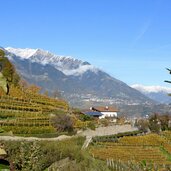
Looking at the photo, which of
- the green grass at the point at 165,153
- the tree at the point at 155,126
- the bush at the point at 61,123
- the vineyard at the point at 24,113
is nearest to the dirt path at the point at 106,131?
the bush at the point at 61,123

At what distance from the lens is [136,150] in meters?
49.1

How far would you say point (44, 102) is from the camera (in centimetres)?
5734

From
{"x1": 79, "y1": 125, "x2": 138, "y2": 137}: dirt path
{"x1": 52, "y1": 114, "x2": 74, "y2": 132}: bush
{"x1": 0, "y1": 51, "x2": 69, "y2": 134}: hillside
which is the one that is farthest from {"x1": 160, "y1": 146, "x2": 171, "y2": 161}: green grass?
{"x1": 0, "y1": 51, "x2": 69, "y2": 134}: hillside

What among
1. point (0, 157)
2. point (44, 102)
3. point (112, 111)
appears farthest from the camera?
point (112, 111)

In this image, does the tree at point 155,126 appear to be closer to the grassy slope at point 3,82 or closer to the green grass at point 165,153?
the green grass at point 165,153

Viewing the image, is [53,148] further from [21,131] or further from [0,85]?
[0,85]

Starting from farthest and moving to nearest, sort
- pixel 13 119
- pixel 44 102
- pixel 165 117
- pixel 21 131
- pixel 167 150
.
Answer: pixel 165 117, pixel 44 102, pixel 167 150, pixel 13 119, pixel 21 131

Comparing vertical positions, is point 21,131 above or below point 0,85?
below

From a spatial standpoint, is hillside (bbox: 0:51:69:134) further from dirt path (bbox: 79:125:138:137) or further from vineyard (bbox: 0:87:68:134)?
dirt path (bbox: 79:125:138:137)

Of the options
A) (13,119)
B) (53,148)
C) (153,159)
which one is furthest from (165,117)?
(53,148)

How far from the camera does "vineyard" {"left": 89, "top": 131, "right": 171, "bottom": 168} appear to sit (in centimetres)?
4159

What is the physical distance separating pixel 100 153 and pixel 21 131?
853 centimetres

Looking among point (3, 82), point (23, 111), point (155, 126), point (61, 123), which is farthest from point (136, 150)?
point (155, 126)

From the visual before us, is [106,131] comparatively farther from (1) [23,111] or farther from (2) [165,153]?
(1) [23,111]
